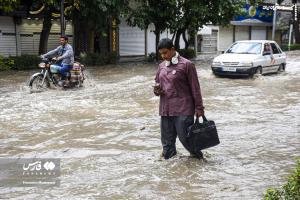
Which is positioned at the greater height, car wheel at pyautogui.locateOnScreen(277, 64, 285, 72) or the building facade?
the building facade

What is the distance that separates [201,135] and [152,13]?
19.1 metres

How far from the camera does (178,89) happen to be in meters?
6.43

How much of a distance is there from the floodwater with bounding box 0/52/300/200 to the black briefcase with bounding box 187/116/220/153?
13.3 inches

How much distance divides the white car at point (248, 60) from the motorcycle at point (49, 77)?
18.9ft

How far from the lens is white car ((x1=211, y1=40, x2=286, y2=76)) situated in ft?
58.6

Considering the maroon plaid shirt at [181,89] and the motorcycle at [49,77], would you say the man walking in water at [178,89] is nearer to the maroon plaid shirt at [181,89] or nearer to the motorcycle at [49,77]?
the maroon plaid shirt at [181,89]

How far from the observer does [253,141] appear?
8398 millimetres

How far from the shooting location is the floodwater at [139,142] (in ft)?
19.2

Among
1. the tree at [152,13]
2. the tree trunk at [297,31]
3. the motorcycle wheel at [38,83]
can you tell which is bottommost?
the motorcycle wheel at [38,83]

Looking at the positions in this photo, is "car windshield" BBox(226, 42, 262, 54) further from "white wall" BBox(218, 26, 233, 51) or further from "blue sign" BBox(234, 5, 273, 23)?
"white wall" BBox(218, 26, 233, 51)

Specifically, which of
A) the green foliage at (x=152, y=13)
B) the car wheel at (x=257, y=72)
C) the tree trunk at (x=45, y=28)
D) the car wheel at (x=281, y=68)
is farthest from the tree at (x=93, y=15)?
the car wheel at (x=281, y=68)

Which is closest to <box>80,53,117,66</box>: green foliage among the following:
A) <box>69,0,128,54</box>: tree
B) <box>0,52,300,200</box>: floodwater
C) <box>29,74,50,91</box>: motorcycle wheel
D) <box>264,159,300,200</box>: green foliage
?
<box>69,0,128,54</box>: tree

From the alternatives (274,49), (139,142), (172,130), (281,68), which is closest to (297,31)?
(281,68)

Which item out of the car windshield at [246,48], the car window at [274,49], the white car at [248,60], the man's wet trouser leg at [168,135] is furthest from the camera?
the car window at [274,49]
